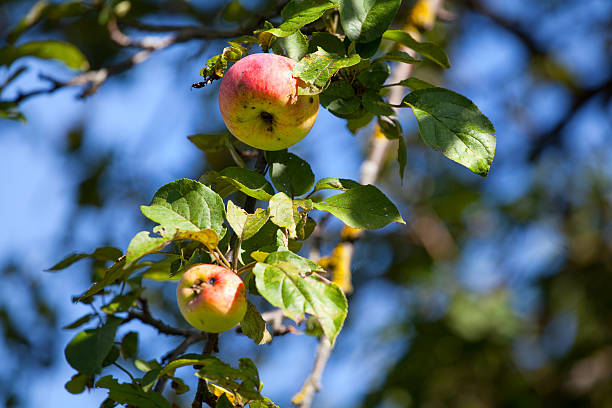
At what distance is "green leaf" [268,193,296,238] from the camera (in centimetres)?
78

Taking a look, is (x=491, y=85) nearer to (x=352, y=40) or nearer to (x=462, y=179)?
(x=462, y=179)

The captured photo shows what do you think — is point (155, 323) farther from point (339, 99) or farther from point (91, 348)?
point (339, 99)

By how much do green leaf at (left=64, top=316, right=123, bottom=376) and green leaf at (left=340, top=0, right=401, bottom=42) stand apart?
2.20 ft

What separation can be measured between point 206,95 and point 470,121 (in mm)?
2051

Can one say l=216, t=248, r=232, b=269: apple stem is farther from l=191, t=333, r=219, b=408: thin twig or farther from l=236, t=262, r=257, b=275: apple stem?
l=191, t=333, r=219, b=408: thin twig

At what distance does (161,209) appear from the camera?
0.80 m

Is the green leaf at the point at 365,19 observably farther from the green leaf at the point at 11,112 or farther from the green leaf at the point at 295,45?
the green leaf at the point at 11,112

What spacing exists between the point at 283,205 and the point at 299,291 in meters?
0.15

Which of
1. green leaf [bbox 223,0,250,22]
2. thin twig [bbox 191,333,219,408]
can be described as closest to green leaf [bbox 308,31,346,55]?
thin twig [bbox 191,333,219,408]

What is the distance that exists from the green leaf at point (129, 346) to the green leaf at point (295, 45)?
2.19 ft

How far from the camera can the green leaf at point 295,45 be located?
894 mm

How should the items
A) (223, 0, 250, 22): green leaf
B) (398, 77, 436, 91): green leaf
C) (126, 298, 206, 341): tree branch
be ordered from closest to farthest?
(398, 77, 436, 91): green leaf < (126, 298, 206, 341): tree branch < (223, 0, 250, 22): green leaf

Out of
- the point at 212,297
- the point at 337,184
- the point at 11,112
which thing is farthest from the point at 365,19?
the point at 11,112

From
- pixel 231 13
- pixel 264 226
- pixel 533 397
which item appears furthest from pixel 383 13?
pixel 533 397
